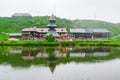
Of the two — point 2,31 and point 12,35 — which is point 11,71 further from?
point 2,31

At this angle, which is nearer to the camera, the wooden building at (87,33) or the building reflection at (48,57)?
the building reflection at (48,57)

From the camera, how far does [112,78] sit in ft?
80.2

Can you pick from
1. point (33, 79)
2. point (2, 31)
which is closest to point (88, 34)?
point (2, 31)

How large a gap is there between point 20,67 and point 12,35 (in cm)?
6042

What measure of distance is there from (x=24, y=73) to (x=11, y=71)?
6.11 feet

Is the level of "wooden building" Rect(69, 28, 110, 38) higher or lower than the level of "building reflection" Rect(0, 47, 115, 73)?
higher

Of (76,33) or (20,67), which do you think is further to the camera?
(76,33)

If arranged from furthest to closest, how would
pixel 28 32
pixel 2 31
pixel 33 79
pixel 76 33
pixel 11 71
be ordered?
pixel 2 31
pixel 76 33
pixel 28 32
pixel 11 71
pixel 33 79

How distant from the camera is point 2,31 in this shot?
10506 centimetres

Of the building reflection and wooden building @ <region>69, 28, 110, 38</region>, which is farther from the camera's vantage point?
wooden building @ <region>69, 28, 110, 38</region>

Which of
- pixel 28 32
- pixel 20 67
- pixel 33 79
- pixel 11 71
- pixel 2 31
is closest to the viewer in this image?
pixel 33 79

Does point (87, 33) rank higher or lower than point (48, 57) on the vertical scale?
higher

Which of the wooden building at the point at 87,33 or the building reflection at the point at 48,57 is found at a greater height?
the wooden building at the point at 87,33

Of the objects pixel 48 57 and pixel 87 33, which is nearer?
pixel 48 57
